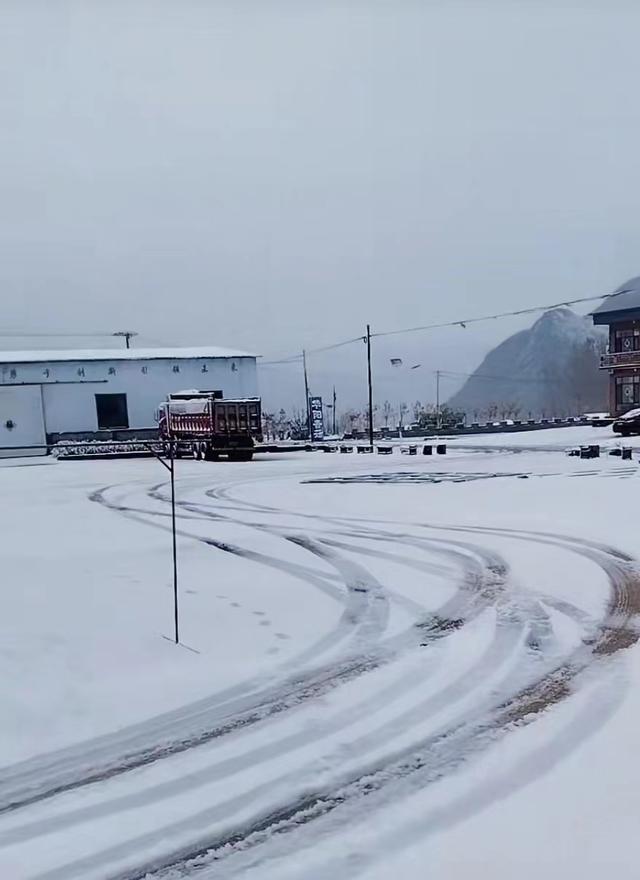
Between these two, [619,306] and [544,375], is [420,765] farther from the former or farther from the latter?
[544,375]

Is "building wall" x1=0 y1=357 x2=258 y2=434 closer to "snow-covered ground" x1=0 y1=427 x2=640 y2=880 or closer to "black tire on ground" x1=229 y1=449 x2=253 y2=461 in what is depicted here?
"black tire on ground" x1=229 y1=449 x2=253 y2=461

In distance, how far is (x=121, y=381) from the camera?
4650 cm

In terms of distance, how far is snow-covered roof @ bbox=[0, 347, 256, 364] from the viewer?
1804 inches

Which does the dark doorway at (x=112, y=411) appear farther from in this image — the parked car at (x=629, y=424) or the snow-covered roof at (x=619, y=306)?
the snow-covered roof at (x=619, y=306)

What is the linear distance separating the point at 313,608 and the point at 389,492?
9688 mm

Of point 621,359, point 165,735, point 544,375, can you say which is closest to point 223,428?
point 165,735

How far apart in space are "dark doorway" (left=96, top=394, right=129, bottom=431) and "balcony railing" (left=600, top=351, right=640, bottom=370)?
32.8m

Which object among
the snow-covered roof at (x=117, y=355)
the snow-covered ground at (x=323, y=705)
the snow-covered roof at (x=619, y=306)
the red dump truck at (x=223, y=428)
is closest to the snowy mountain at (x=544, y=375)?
the snow-covered roof at (x=619, y=306)

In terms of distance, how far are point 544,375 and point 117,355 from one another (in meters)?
117

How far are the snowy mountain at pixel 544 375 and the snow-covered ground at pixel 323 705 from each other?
83793mm

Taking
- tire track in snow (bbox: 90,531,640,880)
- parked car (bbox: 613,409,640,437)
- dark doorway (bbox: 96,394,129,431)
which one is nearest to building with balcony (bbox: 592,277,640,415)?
parked car (bbox: 613,409,640,437)

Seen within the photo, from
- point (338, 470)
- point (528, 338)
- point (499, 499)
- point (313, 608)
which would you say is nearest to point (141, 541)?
point (313, 608)

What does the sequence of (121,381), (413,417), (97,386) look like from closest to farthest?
(97,386) → (121,381) → (413,417)

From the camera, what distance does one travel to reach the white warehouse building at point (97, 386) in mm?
43688
